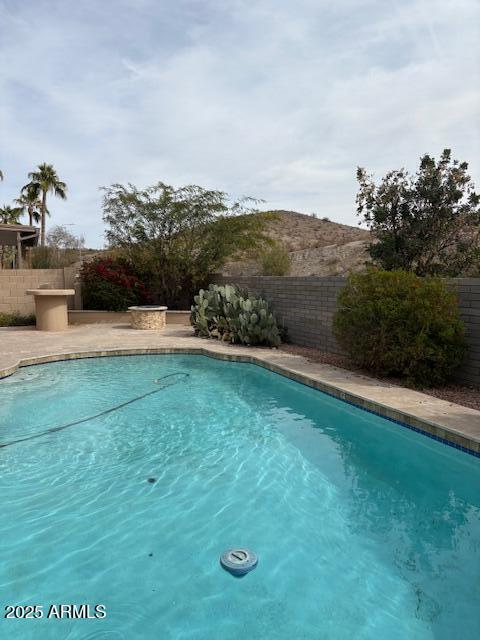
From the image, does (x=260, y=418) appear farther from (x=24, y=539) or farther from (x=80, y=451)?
(x=24, y=539)

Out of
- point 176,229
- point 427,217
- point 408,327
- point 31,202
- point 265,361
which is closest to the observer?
point 408,327

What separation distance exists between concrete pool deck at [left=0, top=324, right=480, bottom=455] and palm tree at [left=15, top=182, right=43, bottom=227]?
2393cm

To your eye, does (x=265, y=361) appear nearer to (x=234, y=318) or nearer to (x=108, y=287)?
(x=234, y=318)

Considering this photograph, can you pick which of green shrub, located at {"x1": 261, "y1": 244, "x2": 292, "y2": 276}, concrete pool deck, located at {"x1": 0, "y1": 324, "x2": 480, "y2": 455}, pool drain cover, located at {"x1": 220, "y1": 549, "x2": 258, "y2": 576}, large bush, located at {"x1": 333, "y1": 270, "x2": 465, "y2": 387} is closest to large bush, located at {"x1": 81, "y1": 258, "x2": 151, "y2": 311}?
concrete pool deck, located at {"x1": 0, "y1": 324, "x2": 480, "y2": 455}

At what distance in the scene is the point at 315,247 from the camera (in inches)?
1110

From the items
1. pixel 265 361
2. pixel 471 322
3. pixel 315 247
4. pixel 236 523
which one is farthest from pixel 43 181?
pixel 236 523

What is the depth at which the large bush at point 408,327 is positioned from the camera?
240 inches

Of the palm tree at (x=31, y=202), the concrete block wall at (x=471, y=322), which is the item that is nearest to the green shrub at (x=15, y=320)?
the concrete block wall at (x=471, y=322)

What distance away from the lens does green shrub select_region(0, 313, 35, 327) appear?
1250cm

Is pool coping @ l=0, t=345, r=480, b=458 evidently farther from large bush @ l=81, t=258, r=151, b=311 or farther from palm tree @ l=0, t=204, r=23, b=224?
palm tree @ l=0, t=204, r=23, b=224

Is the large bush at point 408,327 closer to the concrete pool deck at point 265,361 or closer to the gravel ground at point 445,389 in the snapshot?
the gravel ground at point 445,389

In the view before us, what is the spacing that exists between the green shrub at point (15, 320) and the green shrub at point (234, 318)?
5.04m

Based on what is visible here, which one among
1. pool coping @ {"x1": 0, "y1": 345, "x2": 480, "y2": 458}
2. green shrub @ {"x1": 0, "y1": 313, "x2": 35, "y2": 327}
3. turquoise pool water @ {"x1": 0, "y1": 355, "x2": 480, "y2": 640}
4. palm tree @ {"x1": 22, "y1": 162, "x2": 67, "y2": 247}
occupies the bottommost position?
turquoise pool water @ {"x1": 0, "y1": 355, "x2": 480, "y2": 640}

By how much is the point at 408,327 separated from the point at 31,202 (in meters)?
33.2
